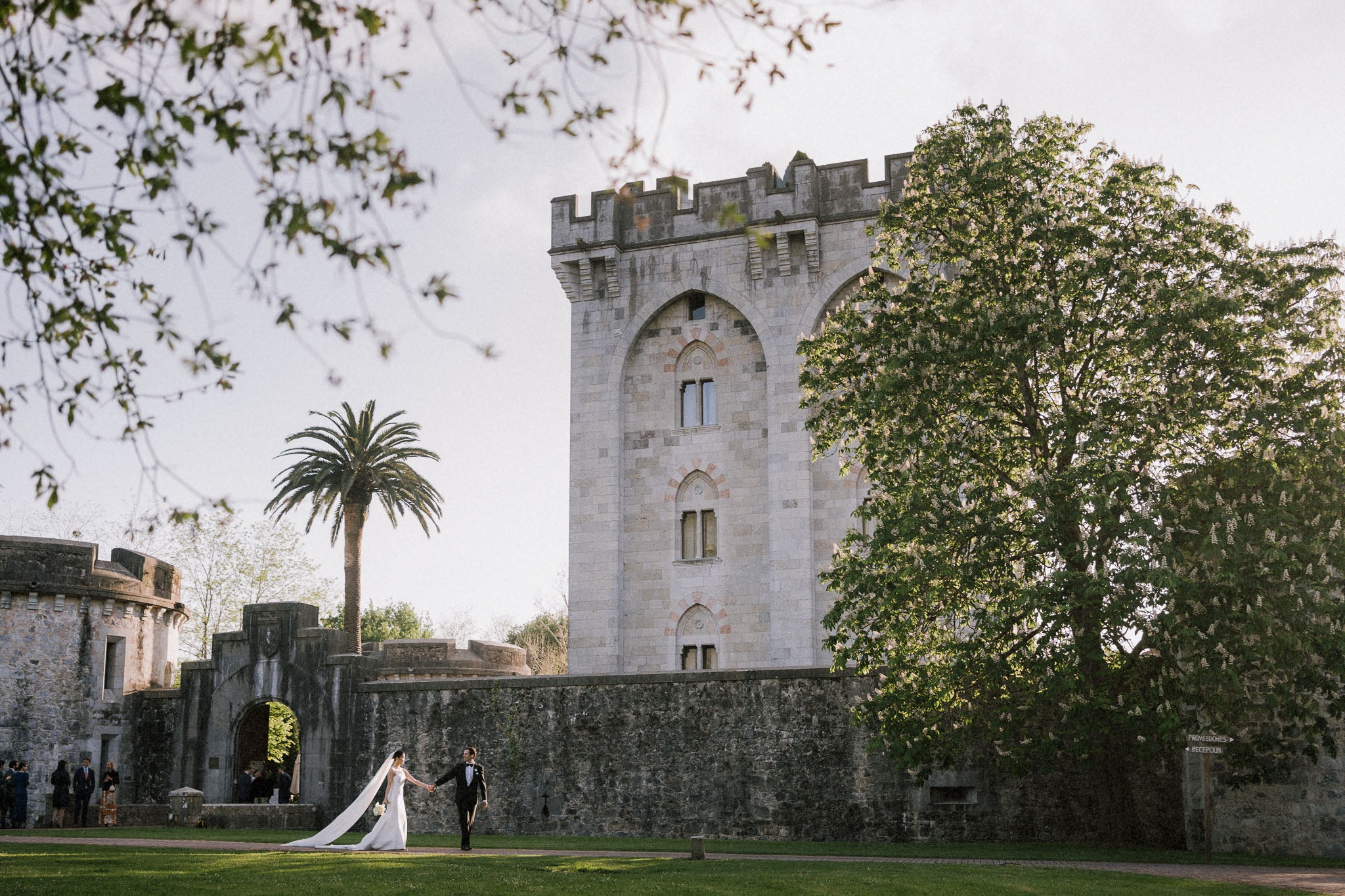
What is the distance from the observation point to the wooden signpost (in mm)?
18047

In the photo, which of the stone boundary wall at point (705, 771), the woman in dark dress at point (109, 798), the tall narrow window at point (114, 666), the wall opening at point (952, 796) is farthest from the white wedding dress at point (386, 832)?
the tall narrow window at point (114, 666)

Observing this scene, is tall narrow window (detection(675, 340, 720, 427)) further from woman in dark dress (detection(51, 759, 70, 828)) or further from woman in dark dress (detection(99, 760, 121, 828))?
woman in dark dress (detection(51, 759, 70, 828))

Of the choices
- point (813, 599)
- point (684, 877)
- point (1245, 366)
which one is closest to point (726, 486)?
point (813, 599)

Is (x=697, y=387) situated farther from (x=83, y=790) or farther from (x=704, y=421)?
(x=83, y=790)

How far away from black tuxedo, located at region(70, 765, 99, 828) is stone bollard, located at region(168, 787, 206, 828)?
3.52 m

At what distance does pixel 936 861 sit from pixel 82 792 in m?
19.8

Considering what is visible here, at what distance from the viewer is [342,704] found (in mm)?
28250

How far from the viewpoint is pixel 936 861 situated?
18609 mm

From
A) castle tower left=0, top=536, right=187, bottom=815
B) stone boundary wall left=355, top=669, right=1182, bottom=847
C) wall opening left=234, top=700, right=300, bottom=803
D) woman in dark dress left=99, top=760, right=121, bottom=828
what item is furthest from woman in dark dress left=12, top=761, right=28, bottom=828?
stone boundary wall left=355, top=669, right=1182, bottom=847

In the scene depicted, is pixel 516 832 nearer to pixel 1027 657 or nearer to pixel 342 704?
pixel 342 704

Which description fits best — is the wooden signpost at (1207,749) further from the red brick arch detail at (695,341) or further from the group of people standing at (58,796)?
the group of people standing at (58,796)

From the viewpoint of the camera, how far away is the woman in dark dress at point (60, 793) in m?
28.0

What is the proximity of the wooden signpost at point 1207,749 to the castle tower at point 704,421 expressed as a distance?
1265 centimetres

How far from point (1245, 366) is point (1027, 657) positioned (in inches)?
221
